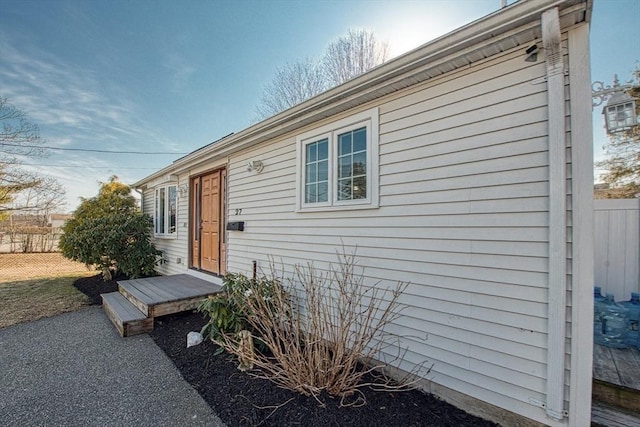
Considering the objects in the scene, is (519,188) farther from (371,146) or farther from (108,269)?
(108,269)

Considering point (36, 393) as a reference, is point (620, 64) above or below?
above

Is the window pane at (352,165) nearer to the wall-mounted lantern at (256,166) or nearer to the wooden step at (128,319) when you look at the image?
the wall-mounted lantern at (256,166)

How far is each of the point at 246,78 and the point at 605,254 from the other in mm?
10012

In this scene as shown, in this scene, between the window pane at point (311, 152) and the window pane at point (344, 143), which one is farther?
the window pane at point (311, 152)

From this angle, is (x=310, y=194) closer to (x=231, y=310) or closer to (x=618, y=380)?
(x=231, y=310)

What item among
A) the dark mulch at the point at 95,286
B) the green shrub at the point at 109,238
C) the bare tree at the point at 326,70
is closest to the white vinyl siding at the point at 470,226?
the dark mulch at the point at 95,286

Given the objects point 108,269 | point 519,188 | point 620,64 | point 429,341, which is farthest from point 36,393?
point 620,64

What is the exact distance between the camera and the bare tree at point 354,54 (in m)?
11.0

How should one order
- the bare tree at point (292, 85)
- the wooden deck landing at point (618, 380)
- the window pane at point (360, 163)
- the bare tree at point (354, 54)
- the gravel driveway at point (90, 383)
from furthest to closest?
the bare tree at point (292, 85) < the bare tree at point (354, 54) < the window pane at point (360, 163) < the gravel driveway at point (90, 383) < the wooden deck landing at point (618, 380)

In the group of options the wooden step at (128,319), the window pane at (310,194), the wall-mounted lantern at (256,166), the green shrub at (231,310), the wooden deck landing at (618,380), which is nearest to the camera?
the wooden deck landing at (618,380)

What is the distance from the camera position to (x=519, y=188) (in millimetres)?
2029

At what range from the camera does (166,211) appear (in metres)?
7.72

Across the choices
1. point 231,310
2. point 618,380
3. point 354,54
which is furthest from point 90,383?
point 354,54

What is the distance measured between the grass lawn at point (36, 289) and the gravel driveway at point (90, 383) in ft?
3.20
